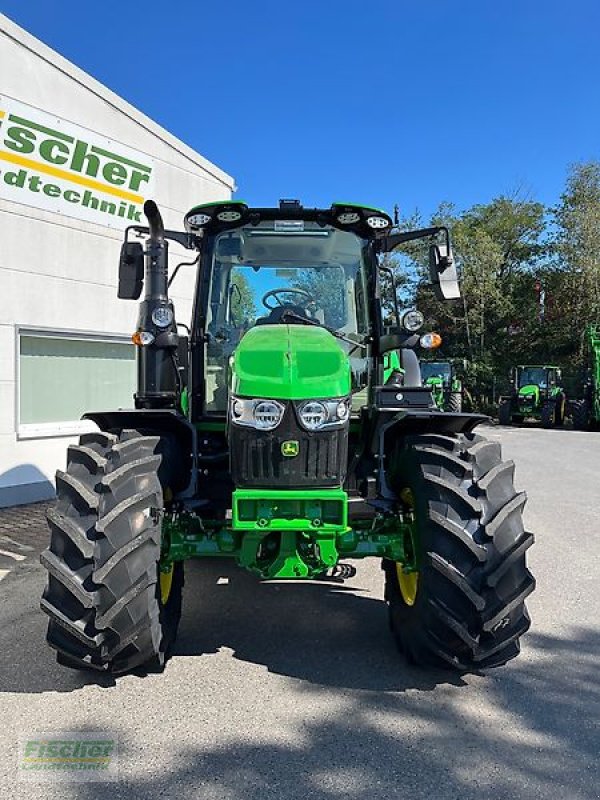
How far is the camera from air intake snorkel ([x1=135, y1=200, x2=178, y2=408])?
444cm

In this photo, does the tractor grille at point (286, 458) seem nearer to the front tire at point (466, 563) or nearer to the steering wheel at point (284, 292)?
the front tire at point (466, 563)

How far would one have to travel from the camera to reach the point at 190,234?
442 cm

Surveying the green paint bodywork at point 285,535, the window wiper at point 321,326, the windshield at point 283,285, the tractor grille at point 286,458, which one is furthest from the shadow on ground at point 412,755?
the window wiper at point 321,326

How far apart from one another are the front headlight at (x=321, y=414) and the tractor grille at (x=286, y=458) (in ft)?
0.11

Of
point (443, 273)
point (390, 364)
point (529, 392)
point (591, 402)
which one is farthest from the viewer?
point (529, 392)

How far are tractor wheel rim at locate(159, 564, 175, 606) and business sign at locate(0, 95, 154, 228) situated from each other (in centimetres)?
584

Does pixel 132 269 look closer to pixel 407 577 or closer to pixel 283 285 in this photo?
pixel 283 285

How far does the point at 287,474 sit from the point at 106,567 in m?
0.94

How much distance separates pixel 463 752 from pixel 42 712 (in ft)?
6.22

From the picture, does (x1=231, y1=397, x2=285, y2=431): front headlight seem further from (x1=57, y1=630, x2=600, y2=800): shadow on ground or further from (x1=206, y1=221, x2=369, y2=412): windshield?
(x1=57, y1=630, x2=600, y2=800): shadow on ground

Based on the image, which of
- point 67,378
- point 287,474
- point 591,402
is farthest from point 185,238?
point 591,402

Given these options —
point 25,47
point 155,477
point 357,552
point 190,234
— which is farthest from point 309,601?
point 25,47

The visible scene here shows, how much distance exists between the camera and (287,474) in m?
3.30

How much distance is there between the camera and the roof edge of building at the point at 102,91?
773 cm
